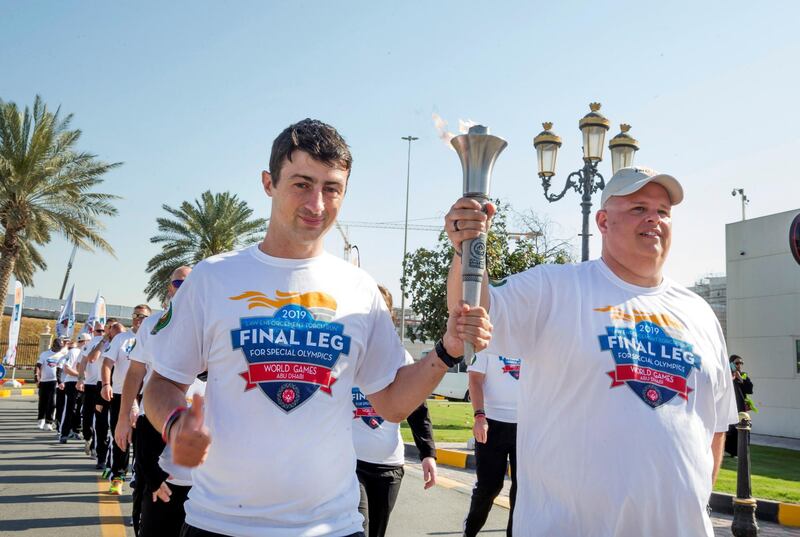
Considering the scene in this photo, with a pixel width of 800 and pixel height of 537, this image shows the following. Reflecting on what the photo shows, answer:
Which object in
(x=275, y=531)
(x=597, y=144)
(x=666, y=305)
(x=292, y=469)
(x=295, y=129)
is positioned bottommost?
(x=275, y=531)

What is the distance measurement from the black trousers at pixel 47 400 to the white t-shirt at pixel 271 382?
16659mm

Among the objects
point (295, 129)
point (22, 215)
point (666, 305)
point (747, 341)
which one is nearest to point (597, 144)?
point (666, 305)

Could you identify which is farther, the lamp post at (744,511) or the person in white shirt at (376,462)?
the lamp post at (744,511)

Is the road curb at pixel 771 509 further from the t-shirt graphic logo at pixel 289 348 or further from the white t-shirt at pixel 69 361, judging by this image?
the white t-shirt at pixel 69 361

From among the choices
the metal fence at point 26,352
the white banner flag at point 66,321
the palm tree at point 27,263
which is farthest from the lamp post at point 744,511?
the metal fence at point 26,352

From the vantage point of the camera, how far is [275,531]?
250 centimetres

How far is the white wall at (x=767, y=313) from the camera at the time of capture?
62.7 ft

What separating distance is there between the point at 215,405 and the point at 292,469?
1.21ft

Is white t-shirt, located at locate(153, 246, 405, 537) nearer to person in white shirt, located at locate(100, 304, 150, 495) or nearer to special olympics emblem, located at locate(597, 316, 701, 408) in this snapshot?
special olympics emblem, located at locate(597, 316, 701, 408)

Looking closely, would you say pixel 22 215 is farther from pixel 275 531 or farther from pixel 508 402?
pixel 275 531

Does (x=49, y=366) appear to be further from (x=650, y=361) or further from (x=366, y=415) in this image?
(x=650, y=361)

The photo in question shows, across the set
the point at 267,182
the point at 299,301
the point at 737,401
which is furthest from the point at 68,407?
the point at 299,301

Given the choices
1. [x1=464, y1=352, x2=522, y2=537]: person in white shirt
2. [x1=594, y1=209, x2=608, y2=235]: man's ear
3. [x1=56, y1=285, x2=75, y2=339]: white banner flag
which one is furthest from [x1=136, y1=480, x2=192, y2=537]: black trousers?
[x1=56, y1=285, x2=75, y2=339]: white banner flag

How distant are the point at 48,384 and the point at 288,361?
17.1m
